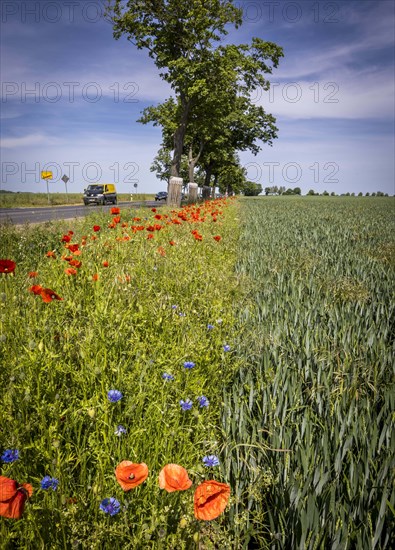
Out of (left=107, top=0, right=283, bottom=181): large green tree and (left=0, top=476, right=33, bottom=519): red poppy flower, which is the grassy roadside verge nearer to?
(left=0, top=476, right=33, bottom=519): red poppy flower

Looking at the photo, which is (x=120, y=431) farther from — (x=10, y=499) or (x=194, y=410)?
(x=10, y=499)

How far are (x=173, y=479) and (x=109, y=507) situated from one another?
34 cm

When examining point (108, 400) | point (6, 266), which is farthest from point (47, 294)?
point (108, 400)

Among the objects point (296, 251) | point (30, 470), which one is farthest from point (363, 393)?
point (296, 251)

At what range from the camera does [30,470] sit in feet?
4.81

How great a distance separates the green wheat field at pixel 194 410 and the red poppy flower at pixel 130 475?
0.19m

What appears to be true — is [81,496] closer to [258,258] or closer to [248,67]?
[258,258]

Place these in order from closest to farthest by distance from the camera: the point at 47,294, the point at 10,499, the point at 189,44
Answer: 1. the point at 10,499
2. the point at 47,294
3. the point at 189,44

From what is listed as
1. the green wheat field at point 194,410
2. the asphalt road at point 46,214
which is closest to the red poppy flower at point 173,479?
the green wheat field at point 194,410

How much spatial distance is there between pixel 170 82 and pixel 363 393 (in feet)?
62.9

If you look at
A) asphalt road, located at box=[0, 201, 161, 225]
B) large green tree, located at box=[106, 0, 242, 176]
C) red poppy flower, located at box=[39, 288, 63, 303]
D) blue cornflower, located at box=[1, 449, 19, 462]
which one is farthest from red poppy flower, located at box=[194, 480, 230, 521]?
large green tree, located at box=[106, 0, 242, 176]

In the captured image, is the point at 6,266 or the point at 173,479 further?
the point at 6,266

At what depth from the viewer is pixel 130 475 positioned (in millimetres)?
974

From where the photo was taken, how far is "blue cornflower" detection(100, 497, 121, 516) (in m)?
1.14
